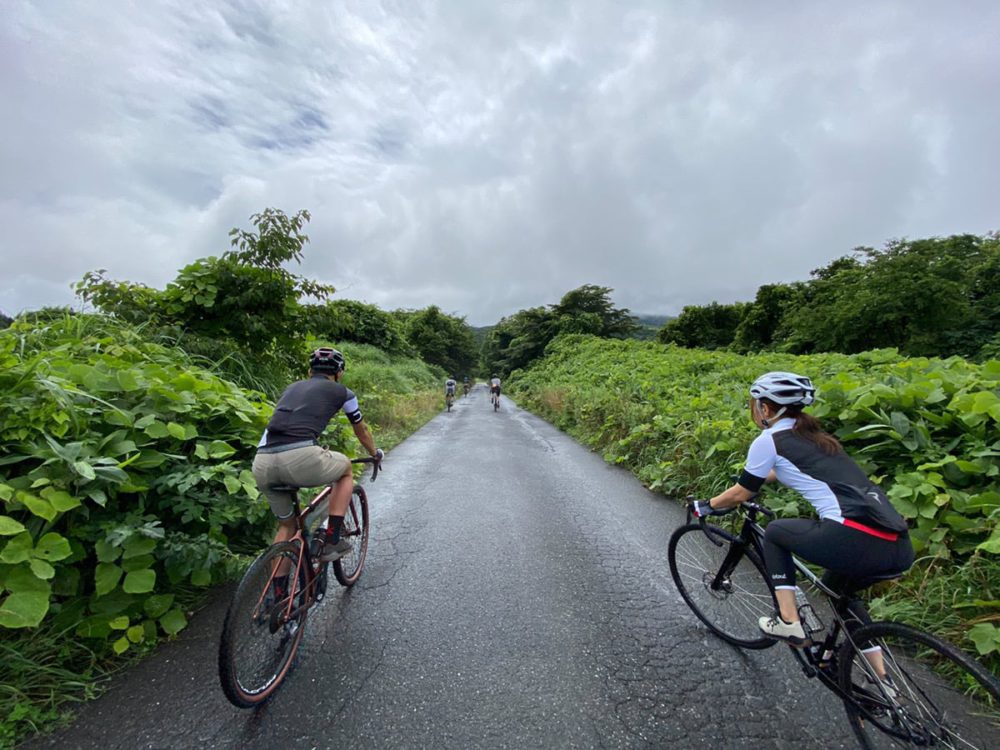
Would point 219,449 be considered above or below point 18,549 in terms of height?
above

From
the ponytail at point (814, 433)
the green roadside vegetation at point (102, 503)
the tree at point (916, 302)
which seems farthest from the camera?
the tree at point (916, 302)

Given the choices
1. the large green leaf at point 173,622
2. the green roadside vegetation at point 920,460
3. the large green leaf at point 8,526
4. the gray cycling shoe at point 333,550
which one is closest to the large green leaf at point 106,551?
the large green leaf at point 8,526

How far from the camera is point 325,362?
3.14 meters

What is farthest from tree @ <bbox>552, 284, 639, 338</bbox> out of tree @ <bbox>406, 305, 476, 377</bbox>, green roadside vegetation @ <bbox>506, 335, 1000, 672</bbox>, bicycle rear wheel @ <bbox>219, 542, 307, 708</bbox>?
bicycle rear wheel @ <bbox>219, 542, 307, 708</bbox>

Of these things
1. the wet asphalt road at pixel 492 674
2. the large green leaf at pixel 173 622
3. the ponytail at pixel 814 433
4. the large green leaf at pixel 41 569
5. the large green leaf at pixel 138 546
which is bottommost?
the wet asphalt road at pixel 492 674

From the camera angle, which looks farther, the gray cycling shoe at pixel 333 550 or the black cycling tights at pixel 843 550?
the gray cycling shoe at pixel 333 550

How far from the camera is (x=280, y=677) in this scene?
2.30 metres

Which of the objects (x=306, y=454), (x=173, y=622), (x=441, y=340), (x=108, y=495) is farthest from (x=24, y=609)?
(x=441, y=340)

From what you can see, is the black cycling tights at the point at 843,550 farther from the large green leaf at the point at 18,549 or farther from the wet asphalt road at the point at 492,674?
the large green leaf at the point at 18,549

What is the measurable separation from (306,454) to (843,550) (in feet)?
10.3

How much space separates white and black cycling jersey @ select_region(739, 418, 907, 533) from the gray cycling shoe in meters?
2.78

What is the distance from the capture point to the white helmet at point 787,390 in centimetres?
229

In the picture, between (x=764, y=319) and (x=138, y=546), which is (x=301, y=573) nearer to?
(x=138, y=546)

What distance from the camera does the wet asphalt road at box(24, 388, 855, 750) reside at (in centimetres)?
199
